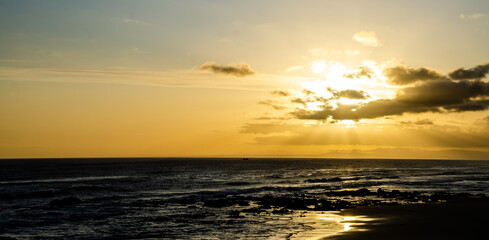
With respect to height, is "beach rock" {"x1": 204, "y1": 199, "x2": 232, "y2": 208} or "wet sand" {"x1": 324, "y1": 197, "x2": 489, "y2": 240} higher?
"wet sand" {"x1": 324, "y1": 197, "x2": 489, "y2": 240}

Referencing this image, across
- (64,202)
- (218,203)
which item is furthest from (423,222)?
(64,202)

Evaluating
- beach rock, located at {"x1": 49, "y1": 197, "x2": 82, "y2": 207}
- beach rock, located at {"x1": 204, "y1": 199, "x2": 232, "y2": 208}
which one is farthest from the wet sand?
beach rock, located at {"x1": 49, "y1": 197, "x2": 82, "y2": 207}

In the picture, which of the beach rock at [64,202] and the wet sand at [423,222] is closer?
the wet sand at [423,222]

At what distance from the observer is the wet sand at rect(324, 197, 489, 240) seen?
24.0 meters

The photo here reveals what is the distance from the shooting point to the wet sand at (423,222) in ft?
78.6

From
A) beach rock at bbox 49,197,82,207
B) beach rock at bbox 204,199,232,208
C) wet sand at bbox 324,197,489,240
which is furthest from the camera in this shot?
beach rock at bbox 49,197,82,207

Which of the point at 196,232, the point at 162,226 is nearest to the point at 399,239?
the point at 196,232

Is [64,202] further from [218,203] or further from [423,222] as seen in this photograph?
[423,222]

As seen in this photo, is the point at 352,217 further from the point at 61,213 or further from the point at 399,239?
the point at 61,213

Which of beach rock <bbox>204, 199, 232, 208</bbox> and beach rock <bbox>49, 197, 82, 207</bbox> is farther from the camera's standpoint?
beach rock <bbox>49, 197, 82, 207</bbox>

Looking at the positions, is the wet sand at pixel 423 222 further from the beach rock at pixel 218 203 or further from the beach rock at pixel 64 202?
the beach rock at pixel 64 202

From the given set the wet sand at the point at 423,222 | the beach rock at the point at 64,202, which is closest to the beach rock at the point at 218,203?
the wet sand at the point at 423,222

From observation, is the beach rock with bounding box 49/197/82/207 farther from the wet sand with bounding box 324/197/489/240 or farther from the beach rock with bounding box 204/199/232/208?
the wet sand with bounding box 324/197/489/240

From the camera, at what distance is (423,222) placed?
28547 millimetres
